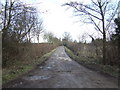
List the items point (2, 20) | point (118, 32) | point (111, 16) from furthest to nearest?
point (111, 16), point (118, 32), point (2, 20)

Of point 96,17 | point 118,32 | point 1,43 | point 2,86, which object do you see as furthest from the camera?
point 96,17

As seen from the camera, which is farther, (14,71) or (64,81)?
(14,71)

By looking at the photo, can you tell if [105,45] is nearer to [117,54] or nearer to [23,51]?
[117,54]

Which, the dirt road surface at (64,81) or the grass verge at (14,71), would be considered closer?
the dirt road surface at (64,81)

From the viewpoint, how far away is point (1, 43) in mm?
10617

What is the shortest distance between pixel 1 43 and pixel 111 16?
1045 cm

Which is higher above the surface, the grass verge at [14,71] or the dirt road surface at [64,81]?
the grass verge at [14,71]

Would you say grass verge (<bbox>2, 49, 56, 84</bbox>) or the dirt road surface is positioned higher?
grass verge (<bbox>2, 49, 56, 84</bbox>)

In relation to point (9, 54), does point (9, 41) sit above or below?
above

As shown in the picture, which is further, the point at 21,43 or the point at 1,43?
the point at 21,43

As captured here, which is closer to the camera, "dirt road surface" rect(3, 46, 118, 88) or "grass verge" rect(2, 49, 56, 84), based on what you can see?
"dirt road surface" rect(3, 46, 118, 88)

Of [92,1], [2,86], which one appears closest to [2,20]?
[2,86]

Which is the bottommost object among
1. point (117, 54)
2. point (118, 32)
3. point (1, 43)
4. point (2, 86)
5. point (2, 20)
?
point (2, 86)

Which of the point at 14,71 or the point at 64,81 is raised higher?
the point at 14,71
